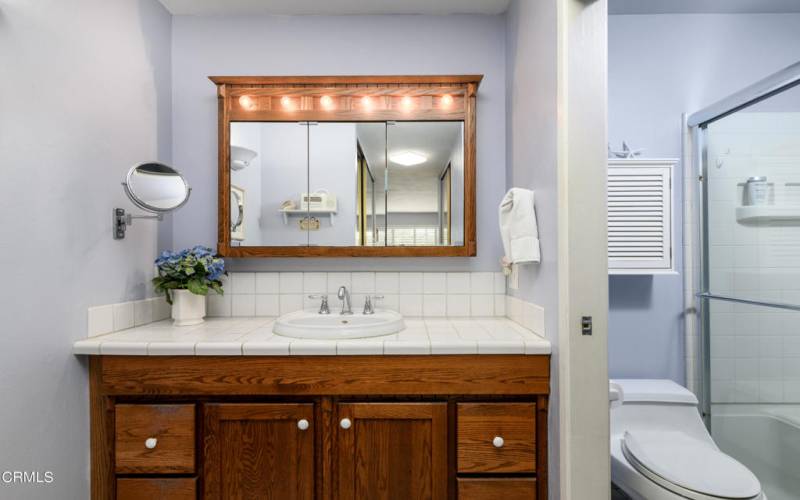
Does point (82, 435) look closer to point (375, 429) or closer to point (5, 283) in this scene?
point (5, 283)

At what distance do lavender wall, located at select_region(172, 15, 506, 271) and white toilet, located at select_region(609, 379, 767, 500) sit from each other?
2.96 feet

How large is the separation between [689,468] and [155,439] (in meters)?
1.87

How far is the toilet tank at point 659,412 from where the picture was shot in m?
1.61

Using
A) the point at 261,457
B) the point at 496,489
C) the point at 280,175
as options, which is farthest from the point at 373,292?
the point at 496,489

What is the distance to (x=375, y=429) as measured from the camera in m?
1.30

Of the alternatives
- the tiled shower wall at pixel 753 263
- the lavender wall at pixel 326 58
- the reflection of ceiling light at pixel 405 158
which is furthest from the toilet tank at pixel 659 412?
the reflection of ceiling light at pixel 405 158

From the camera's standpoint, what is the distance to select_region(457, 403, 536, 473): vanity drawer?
1289mm

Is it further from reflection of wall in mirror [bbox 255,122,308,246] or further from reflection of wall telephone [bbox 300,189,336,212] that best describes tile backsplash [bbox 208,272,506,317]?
reflection of wall telephone [bbox 300,189,336,212]

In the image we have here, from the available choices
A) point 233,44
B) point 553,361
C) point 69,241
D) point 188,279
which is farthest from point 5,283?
point 553,361

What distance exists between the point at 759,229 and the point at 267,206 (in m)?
2.31

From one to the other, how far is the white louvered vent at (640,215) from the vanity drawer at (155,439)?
1.93 m

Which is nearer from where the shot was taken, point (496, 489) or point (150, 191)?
point (496, 489)

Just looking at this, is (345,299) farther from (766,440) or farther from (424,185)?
(766,440)

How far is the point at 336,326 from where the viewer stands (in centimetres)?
140
